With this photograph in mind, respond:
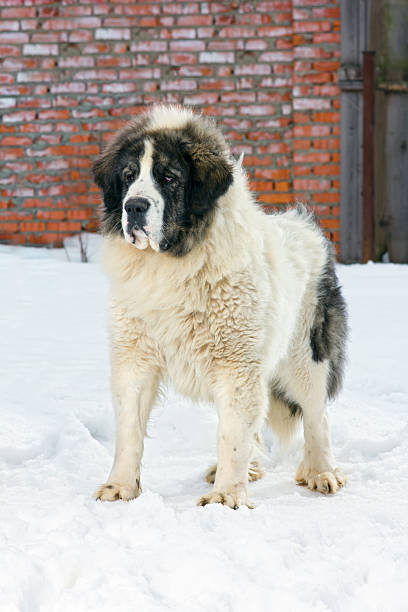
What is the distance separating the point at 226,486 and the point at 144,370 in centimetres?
53

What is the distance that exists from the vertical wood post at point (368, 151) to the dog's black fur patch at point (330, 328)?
4.28 meters

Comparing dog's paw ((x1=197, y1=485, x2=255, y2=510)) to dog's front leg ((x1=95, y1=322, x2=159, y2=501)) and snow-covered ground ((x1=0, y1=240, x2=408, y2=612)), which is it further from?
dog's front leg ((x1=95, y1=322, x2=159, y2=501))

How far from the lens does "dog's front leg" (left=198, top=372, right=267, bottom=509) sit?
3100 mm

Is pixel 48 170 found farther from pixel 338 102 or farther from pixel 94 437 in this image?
pixel 94 437

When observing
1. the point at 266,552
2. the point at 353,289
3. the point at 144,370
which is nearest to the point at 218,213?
the point at 144,370

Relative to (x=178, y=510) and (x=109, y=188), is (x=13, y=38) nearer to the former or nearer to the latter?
(x=109, y=188)

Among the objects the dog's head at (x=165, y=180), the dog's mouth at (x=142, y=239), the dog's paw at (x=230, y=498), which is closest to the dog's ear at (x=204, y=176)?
the dog's head at (x=165, y=180)

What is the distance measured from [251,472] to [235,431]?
735 mm

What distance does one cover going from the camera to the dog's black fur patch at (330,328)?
12.7 feet

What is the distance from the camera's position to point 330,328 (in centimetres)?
394

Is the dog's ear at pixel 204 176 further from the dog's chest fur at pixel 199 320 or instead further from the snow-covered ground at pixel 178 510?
the snow-covered ground at pixel 178 510

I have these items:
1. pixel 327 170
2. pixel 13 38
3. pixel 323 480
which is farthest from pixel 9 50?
pixel 323 480

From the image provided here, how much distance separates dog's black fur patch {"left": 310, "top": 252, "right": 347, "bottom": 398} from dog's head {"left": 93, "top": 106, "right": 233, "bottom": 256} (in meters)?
0.89

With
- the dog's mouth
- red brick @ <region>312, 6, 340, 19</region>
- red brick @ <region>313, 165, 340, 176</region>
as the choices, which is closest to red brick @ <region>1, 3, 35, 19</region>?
red brick @ <region>312, 6, 340, 19</region>
